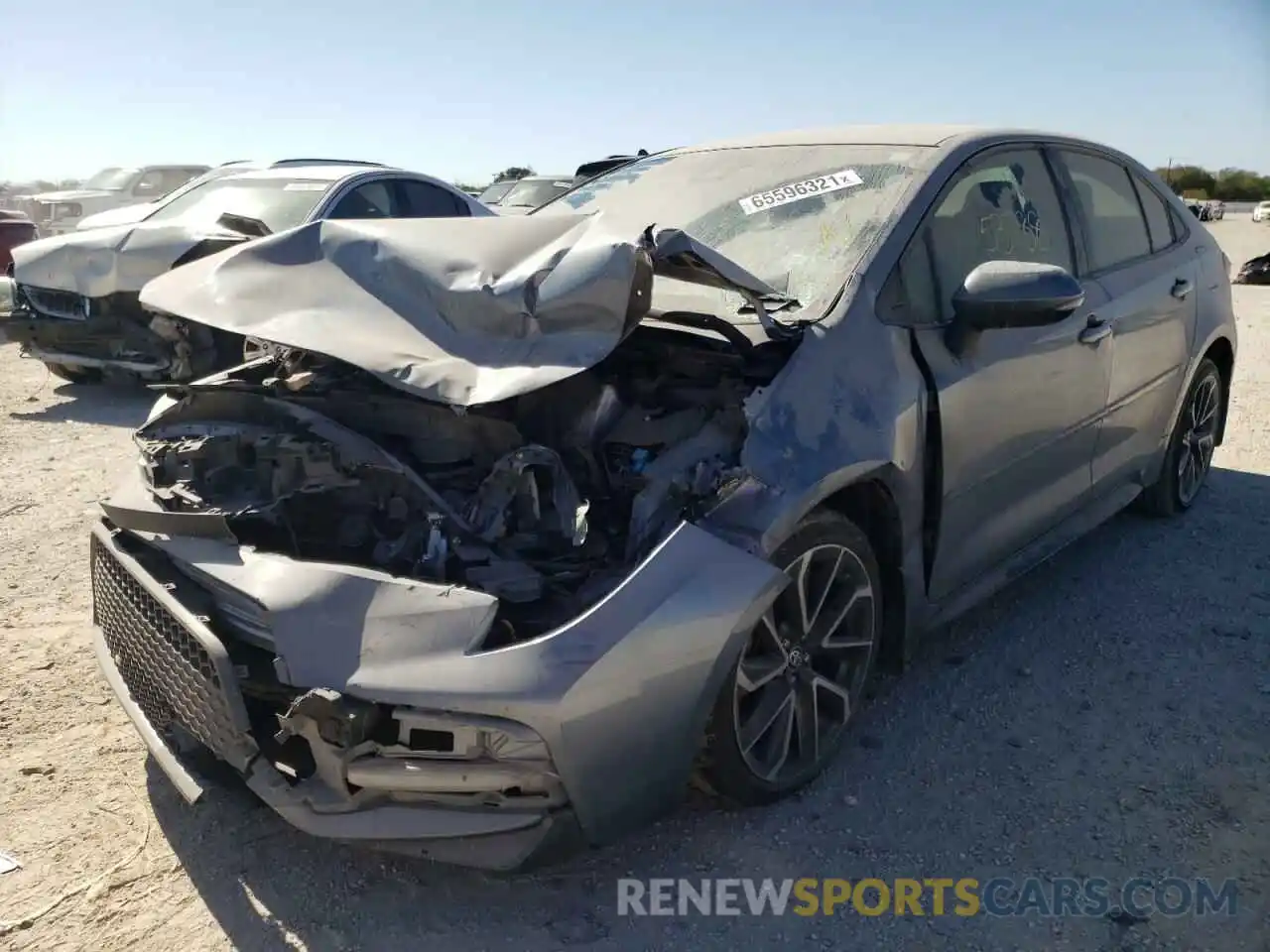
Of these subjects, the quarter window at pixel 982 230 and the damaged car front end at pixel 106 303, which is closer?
the quarter window at pixel 982 230

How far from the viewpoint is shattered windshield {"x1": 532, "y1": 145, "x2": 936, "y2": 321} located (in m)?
3.15

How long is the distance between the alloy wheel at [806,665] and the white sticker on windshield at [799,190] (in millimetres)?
1281

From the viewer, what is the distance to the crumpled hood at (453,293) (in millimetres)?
2711

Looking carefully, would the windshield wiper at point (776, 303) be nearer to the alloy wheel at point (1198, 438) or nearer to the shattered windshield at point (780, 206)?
the shattered windshield at point (780, 206)

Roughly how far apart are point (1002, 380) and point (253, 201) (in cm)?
645

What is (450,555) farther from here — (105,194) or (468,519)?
(105,194)

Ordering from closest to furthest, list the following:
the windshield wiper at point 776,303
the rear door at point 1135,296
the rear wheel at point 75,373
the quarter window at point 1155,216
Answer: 1. the windshield wiper at point 776,303
2. the rear door at point 1135,296
3. the quarter window at point 1155,216
4. the rear wheel at point 75,373

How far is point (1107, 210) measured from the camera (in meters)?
4.17

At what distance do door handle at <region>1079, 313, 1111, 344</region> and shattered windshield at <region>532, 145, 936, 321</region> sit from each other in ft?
2.99

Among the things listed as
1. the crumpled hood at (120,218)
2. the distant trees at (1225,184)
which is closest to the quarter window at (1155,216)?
the crumpled hood at (120,218)

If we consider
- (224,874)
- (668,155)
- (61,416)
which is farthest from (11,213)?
(224,874)

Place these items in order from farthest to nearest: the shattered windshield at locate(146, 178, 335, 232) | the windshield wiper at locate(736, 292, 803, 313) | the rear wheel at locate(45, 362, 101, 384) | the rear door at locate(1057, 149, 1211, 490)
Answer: the rear wheel at locate(45, 362, 101, 384) → the shattered windshield at locate(146, 178, 335, 232) → the rear door at locate(1057, 149, 1211, 490) → the windshield wiper at locate(736, 292, 803, 313)

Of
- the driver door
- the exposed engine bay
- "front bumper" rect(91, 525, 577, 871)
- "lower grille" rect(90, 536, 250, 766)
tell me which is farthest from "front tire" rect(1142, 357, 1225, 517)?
"lower grille" rect(90, 536, 250, 766)

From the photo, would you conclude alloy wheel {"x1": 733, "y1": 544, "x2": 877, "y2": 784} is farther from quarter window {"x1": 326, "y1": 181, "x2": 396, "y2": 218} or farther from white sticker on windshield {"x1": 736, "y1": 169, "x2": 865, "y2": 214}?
quarter window {"x1": 326, "y1": 181, "x2": 396, "y2": 218}
